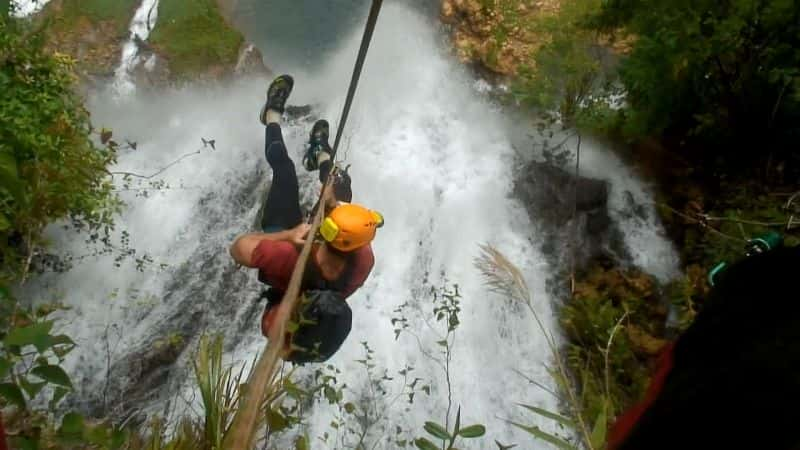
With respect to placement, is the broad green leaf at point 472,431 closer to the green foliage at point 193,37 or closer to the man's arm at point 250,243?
the man's arm at point 250,243

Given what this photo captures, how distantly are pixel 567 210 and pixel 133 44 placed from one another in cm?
546

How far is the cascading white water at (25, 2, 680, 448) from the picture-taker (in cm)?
529

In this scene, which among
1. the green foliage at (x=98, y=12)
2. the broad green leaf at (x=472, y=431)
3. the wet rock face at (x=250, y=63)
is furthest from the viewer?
the wet rock face at (x=250, y=63)

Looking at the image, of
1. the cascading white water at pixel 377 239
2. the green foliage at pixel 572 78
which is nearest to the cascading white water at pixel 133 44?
the cascading white water at pixel 377 239

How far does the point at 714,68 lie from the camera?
511 cm

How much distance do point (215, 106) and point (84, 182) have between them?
293 centimetres

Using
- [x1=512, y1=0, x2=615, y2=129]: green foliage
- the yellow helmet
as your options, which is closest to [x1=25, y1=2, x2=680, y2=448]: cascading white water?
[x1=512, y1=0, x2=615, y2=129]: green foliage

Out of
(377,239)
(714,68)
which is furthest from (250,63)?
(714,68)

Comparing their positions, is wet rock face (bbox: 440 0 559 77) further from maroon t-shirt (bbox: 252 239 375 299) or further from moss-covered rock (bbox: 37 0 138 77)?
maroon t-shirt (bbox: 252 239 375 299)

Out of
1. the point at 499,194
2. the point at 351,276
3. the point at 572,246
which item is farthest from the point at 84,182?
the point at 572,246

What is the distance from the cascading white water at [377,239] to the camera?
208 inches

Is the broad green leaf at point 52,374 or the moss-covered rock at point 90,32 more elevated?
the moss-covered rock at point 90,32

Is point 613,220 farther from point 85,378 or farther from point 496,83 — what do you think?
point 85,378

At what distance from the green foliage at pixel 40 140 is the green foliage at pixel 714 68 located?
426 centimetres
